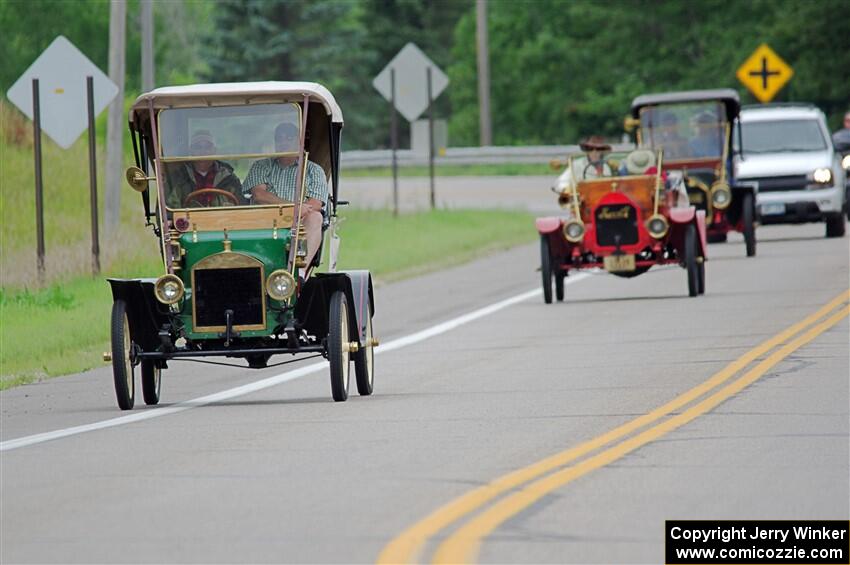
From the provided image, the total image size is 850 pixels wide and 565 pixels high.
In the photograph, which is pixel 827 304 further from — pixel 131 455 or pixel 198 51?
pixel 198 51

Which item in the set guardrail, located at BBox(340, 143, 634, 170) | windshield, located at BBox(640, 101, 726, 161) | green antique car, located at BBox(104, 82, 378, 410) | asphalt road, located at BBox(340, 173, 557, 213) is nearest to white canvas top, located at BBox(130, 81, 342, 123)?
green antique car, located at BBox(104, 82, 378, 410)

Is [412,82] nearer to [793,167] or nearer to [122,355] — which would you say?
[793,167]

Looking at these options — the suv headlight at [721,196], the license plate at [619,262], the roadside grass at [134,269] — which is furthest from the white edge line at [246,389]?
the suv headlight at [721,196]

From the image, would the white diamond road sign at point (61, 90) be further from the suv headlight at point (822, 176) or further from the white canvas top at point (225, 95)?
the suv headlight at point (822, 176)

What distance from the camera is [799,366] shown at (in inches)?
612

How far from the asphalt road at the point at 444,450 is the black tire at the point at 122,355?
7.3 inches

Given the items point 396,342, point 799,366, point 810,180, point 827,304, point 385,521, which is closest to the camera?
point 385,521

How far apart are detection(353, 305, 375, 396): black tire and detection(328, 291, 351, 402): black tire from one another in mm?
A: 199

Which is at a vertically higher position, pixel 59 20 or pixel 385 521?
pixel 59 20

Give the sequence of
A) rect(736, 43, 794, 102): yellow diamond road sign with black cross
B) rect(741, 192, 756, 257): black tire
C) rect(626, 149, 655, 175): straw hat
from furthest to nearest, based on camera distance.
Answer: rect(736, 43, 794, 102): yellow diamond road sign with black cross < rect(741, 192, 756, 257): black tire < rect(626, 149, 655, 175): straw hat

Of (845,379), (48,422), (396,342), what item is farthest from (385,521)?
(396,342)

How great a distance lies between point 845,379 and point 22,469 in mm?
6044

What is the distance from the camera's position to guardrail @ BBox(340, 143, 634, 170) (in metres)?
59.7

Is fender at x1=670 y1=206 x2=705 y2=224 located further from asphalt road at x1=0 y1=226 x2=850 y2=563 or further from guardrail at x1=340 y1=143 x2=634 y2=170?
guardrail at x1=340 y1=143 x2=634 y2=170
